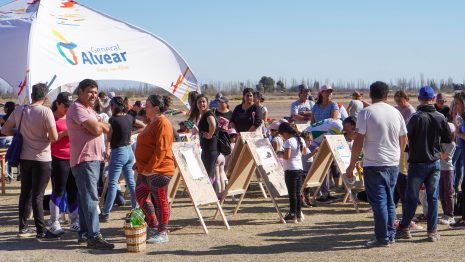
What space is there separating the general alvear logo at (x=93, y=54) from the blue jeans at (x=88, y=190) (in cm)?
700

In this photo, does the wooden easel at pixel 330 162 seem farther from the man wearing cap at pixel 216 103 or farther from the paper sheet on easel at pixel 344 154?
the man wearing cap at pixel 216 103

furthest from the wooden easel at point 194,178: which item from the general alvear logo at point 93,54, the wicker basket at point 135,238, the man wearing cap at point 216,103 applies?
the general alvear logo at point 93,54

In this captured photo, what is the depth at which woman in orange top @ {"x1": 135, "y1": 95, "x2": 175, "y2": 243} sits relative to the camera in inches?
316

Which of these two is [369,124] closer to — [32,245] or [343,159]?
[343,159]

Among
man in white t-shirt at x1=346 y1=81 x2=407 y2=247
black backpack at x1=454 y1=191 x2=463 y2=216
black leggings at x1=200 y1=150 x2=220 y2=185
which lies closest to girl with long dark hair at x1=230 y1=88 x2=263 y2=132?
black leggings at x1=200 y1=150 x2=220 y2=185

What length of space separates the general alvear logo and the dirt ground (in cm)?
465

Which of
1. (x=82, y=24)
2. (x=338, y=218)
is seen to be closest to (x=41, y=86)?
(x=338, y=218)

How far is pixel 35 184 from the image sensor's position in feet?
27.9

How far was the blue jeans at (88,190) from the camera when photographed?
7836 mm

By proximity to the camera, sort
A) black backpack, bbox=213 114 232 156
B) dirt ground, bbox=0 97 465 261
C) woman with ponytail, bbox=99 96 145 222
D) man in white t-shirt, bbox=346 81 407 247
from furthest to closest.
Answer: black backpack, bbox=213 114 232 156
woman with ponytail, bbox=99 96 145 222
man in white t-shirt, bbox=346 81 407 247
dirt ground, bbox=0 97 465 261

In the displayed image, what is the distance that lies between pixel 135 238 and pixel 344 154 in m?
4.56

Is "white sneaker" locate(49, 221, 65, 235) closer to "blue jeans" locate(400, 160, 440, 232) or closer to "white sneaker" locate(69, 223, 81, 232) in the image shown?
"white sneaker" locate(69, 223, 81, 232)

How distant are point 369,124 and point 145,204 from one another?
287 centimetres

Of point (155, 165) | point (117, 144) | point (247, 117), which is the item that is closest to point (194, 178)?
point (155, 165)
